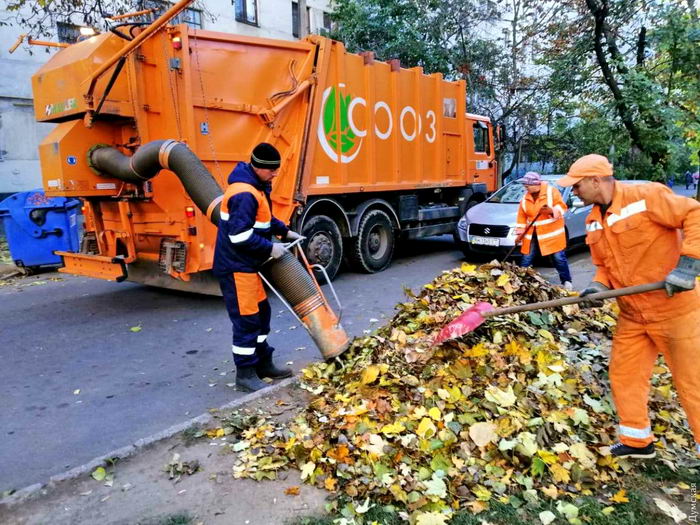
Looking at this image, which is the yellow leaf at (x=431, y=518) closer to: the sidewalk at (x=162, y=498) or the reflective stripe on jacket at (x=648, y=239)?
the sidewalk at (x=162, y=498)

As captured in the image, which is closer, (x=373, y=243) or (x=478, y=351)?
(x=478, y=351)

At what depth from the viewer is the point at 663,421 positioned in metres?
3.37

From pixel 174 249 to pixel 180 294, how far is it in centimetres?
147

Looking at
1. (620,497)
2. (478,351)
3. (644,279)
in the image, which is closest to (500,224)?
(478,351)

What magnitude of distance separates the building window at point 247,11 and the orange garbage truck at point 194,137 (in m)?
11.9

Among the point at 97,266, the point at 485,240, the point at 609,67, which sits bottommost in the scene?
the point at 485,240

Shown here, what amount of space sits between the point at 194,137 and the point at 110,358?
2448mm

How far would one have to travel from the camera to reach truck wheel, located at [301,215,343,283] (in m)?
7.35

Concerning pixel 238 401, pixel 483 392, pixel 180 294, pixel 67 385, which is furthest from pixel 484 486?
pixel 180 294

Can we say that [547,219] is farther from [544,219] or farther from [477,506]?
[477,506]

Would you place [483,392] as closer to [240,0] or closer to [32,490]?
[32,490]

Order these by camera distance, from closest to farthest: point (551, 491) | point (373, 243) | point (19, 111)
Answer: point (551, 491), point (373, 243), point (19, 111)

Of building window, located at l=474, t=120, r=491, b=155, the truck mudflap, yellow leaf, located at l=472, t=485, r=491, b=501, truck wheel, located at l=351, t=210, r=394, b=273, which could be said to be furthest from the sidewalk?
building window, located at l=474, t=120, r=491, b=155

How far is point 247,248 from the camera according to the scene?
387cm
